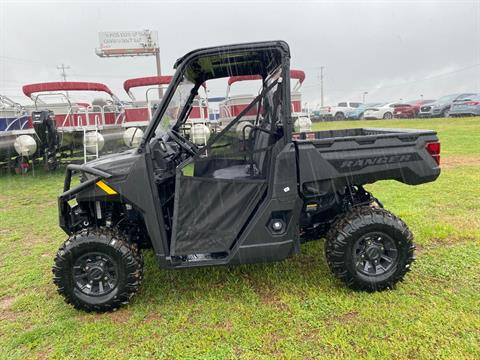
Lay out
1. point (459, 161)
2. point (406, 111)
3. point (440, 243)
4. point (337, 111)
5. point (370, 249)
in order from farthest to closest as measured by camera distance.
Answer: point (337, 111), point (406, 111), point (459, 161), point (440, 243), point (370, 249)

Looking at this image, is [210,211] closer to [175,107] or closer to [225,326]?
[225,326]

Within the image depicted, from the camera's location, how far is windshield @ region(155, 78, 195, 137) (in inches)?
111

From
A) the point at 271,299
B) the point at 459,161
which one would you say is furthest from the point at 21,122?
the point at 459,161

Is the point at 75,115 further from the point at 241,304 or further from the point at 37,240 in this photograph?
the point at 241,304

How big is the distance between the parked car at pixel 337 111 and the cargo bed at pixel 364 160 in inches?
1095

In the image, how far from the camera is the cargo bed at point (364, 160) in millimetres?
2744

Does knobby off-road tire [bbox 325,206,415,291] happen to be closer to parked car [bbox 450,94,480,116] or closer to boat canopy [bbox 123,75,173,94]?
boat canopy [bbox 123,75,173,94]

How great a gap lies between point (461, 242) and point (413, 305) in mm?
1478

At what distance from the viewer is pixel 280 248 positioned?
276 cm

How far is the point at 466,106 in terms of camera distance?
66.4ft

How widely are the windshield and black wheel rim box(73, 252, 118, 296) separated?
106cm

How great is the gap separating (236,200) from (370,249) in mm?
1141

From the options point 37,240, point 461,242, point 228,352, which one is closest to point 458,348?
point 228,352

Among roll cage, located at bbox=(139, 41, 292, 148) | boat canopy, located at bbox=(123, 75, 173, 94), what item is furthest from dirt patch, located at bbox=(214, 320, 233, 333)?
boat canopy, located at bbox=(123, 75, 173, 94)
